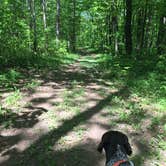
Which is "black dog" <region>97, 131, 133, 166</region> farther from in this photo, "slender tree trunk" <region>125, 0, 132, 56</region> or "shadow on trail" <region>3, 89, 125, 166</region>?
"slender tree trunk" <region>125, 0, 132, 56</region>

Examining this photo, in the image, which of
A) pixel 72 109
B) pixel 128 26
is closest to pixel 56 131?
pixel 72 109

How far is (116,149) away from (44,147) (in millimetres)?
2126

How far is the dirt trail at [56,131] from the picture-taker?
486 cm

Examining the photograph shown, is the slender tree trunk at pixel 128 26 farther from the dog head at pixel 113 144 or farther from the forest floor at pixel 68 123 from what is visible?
the dog head at pixel 113 144

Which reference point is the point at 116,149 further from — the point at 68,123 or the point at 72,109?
the point at 72,109

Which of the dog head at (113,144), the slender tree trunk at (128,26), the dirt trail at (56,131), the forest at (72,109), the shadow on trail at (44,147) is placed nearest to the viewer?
the dog head at (113,144)

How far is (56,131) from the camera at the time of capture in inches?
229

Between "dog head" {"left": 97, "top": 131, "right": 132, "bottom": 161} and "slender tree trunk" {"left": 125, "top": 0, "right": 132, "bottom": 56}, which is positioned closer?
"dog head" {"left": 97, "top": 131, "right": 132, "bottom": 161}

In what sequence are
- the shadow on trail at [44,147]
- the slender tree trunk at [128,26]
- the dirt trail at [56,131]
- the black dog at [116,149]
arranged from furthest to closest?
the slender tree trunk at [128,26] < the dirt trail at [56,131] < the shadow on trail at [44,147] < the black dog at [116,149]

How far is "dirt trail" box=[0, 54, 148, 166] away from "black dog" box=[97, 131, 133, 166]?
3.94 ft

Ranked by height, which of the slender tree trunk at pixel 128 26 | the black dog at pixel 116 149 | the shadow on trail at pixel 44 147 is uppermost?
the slender tree trunk at pixel 128 26

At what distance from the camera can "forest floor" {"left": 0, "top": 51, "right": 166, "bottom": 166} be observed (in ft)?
16.1

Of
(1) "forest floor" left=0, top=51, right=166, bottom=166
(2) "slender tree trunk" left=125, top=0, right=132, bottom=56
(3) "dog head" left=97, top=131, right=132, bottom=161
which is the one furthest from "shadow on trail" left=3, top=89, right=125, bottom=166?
(2) "slender tree trunk" left=125, top=0, right=132, bottom=56

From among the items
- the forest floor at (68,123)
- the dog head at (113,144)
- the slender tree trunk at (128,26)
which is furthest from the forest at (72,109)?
the slender tree trunk at (128,26)
